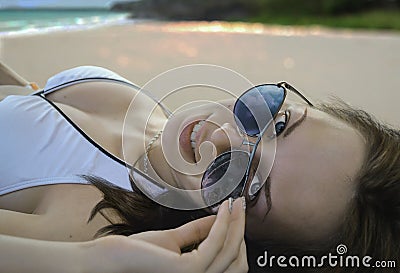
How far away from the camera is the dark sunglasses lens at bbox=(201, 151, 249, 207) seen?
703 mm

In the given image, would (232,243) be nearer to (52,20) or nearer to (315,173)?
(315,173)

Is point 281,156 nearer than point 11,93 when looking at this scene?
Yes

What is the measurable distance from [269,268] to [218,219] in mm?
227

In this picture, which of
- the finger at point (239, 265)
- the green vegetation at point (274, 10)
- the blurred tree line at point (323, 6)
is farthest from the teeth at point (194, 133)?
the blurred tree line at point (323, 6)

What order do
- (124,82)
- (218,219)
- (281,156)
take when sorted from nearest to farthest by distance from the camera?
(218,219)
(281,156)
(124,82)

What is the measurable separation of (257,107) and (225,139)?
0.21 ft

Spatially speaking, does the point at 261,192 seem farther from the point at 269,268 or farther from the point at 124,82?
the point at 124,82

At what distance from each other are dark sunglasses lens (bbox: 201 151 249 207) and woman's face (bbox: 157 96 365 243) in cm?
1

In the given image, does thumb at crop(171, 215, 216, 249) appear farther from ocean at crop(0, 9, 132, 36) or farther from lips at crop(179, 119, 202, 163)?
ocean at crop(0, 9, 132, 36)

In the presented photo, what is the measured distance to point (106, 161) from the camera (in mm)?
741

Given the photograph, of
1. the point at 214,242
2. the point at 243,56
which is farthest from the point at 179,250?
the point at 243,56

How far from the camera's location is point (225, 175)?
707mm

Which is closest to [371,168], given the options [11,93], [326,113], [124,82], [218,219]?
[326,113]

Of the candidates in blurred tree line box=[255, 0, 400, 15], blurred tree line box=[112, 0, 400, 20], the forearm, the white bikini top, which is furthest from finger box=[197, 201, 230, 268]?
blurred tree line box=[255, 0, 400, 15]
